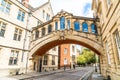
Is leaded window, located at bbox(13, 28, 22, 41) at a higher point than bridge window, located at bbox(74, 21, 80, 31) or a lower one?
lower

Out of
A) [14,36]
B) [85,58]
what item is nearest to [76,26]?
[14,36]

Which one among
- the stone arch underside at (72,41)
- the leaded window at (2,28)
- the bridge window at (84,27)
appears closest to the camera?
the stone arch underside at (72,41)

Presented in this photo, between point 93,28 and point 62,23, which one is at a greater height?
point 62,23

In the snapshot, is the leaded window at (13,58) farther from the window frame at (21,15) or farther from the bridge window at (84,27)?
the bridge window at (84,27)

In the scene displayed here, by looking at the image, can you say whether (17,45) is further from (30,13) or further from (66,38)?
(66,38)

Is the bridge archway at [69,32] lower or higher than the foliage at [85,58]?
higher

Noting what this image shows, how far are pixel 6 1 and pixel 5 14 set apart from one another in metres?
2.10

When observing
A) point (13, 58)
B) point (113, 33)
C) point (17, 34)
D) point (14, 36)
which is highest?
point (17, 34)

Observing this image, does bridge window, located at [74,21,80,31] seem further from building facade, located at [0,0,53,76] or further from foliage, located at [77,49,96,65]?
foliage, located at [77,49,96,65]

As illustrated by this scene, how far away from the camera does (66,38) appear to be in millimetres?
15750

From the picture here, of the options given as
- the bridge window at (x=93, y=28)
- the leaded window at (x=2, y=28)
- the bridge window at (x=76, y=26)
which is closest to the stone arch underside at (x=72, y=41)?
the bridge window at (x=76, y=26)

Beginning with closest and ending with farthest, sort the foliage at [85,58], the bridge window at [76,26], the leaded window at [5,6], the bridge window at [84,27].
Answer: the leaded window at [5,6] < the bridge window at [84,27] < the bridge window at [76,26] < the foliage at [85,58]

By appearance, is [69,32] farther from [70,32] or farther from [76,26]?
[76,26]

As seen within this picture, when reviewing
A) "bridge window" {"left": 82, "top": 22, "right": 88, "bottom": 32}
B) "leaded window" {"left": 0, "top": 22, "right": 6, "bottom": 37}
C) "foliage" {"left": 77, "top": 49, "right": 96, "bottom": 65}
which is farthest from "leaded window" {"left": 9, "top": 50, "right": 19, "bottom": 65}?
"foliage" {"left": 77, "top": 49, "right": 96, "bottom": 65}
